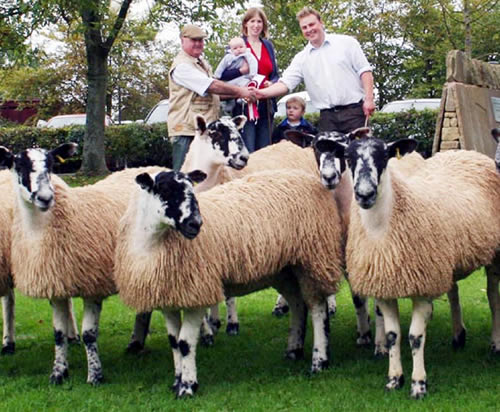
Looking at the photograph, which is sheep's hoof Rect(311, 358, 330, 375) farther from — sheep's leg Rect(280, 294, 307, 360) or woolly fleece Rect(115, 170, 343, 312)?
woolly fleece Rect(115, 170, 343, 312)

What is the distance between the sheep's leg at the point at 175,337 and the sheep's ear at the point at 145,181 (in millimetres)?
1009

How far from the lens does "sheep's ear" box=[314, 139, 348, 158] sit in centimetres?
630

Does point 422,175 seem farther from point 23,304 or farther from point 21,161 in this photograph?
point 23,304

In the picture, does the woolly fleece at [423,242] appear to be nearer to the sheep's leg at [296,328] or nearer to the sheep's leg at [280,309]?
the sheep's leg at [296,328]

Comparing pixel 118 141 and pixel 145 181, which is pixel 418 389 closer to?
pixel 145 181

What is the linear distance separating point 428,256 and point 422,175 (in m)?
1.34

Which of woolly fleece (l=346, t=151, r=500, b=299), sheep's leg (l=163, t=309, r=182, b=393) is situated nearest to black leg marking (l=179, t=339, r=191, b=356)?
sheep's leg (l=163, t=309, r=182, b=393)

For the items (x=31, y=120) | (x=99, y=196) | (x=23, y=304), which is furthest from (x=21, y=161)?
(x=31, y=120)

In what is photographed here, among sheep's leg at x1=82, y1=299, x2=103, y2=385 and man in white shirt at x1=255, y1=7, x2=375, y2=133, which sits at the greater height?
man in white shirt at x1=255, y1=7, x2=375, y2=133

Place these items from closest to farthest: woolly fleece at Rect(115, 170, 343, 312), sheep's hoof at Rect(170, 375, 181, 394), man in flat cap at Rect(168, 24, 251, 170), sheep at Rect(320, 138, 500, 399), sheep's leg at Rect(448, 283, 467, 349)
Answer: sheep at Rect(320, 138, 500, 399), woolly fleece at Rect(115, 170, 343, 312), sheep's hoof at Rect(170, 375, 181, 394), sheep's leg at Rect(448, 283, 467, 349), man in flat cap at Rect(168, 24, 251, 170)

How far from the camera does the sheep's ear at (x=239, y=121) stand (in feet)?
24.9

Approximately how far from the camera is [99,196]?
21.9 feet

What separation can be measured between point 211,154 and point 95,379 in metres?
2.36

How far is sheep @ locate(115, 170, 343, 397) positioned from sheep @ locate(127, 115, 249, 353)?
1.89 ft
